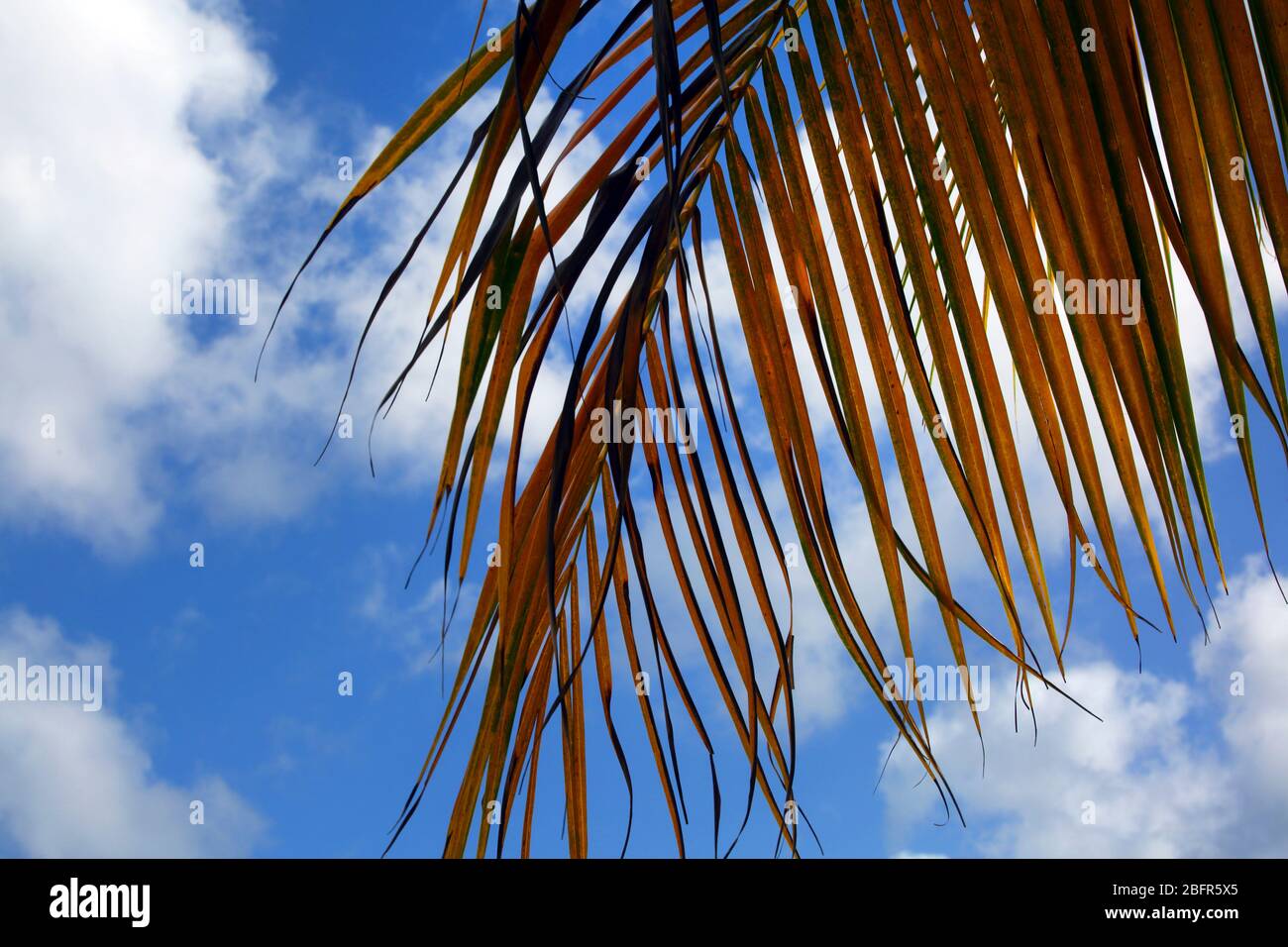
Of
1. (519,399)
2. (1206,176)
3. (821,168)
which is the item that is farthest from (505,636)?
(1206,176)

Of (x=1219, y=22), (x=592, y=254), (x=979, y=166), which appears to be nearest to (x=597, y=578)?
(x=592, y=254)

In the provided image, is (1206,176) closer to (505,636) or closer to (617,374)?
(617,374)

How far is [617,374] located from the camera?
63cm

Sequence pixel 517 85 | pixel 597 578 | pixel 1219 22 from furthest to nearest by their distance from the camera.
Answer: pixel 597 578
pixel 1219 22
pixel 517 85

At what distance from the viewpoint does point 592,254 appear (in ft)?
1.88

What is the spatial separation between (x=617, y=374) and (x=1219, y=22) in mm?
416

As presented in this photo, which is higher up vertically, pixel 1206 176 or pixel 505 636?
pixel 1206 176

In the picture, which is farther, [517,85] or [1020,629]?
[1020,629]

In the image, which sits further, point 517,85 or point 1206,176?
point 1206,176

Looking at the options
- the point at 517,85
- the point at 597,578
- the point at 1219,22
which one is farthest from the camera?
the point at 597,578
